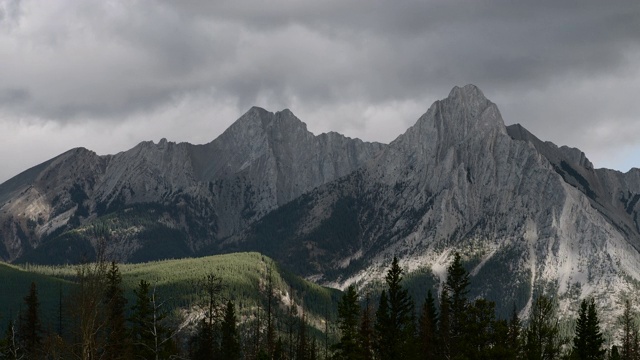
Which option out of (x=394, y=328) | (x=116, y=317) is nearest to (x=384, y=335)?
(x=394, y=328)

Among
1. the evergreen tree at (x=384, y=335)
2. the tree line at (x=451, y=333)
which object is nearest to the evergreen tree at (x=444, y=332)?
the tree line at (x=451, y=333)

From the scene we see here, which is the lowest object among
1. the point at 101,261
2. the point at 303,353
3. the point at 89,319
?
the point at 303,353

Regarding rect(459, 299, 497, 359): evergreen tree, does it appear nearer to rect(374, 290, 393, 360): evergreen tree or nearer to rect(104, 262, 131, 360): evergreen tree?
rect(374, 290, 393, 360): evergreen tree

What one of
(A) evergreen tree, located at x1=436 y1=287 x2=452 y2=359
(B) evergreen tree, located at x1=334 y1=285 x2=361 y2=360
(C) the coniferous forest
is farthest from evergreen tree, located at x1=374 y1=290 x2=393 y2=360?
(A) evergreen tree, located at x1=436 y1=287 x2=452 y2=359

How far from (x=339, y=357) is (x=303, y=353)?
126ft

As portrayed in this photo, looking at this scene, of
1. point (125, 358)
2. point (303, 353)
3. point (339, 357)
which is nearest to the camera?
point (125, 358)

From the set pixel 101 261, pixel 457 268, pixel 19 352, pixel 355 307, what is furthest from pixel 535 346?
pixel 19 352

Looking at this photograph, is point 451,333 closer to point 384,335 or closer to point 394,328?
point 394,328

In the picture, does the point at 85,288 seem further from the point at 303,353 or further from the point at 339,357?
the point at 303,353

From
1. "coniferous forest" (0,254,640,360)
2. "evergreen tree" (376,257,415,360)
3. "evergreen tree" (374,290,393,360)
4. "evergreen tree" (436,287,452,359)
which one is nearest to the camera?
"coniferous forest" (0,254,640,360)

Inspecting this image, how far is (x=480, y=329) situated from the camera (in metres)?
73.3

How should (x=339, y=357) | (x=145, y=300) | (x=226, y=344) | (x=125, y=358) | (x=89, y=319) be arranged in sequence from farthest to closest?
(x=226, y=344)
(x=339, y=357)
(x=145, y=300)
(x=125, y=358)
(x=89, y=319)

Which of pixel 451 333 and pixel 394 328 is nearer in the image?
pixel 451 333

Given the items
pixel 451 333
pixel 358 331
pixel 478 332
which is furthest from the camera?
pixel 451 333
